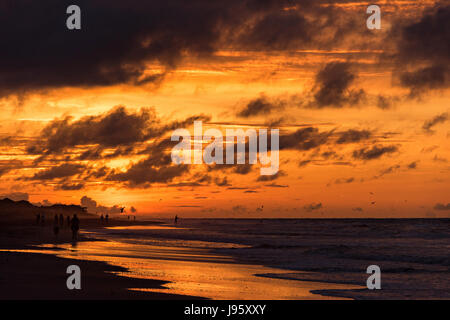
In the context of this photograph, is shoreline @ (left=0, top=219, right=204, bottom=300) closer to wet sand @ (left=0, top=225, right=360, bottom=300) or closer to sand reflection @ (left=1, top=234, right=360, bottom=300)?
wet sand @ (left=0, top=225, right=360, bottom=300)

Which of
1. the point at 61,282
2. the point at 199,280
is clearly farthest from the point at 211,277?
the point at 61,282

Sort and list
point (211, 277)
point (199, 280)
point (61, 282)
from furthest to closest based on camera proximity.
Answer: point (211, 277), point (199, 280), point (61, 282)

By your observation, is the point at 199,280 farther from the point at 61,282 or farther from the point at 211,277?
the point at 61,282

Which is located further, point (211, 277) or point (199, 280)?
point (211, 277)

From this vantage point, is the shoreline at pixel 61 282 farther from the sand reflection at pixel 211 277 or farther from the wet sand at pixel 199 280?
the sand reflection at pixel 211 277

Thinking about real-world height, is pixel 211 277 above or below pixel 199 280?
above

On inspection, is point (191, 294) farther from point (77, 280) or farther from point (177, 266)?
point (177, 266)

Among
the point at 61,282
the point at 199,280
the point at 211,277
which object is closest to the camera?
the point at 61,282

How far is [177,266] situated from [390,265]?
42.2 ft

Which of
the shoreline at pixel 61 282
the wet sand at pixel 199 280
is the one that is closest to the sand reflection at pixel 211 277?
the wet sand at pixel 199 280
